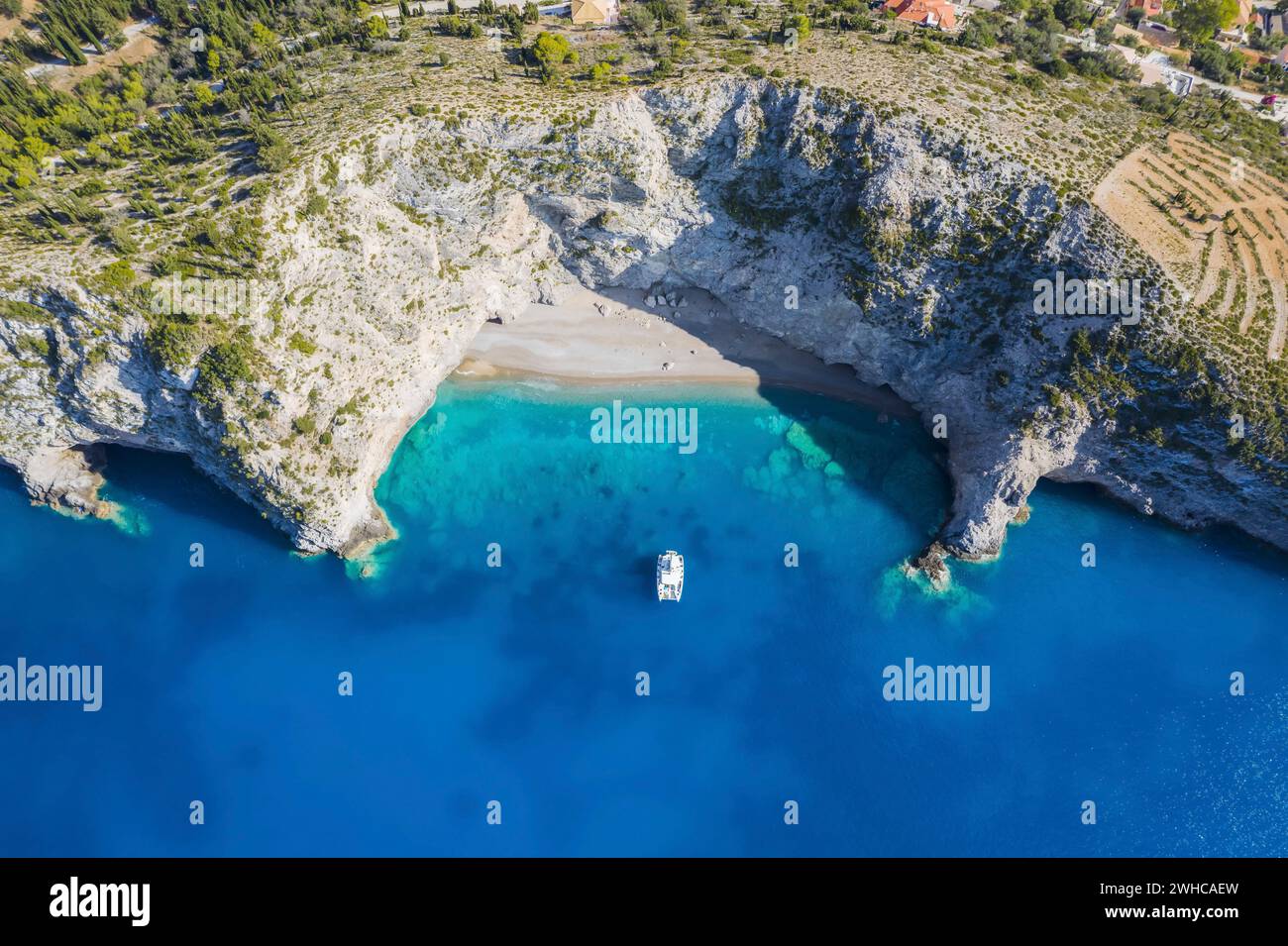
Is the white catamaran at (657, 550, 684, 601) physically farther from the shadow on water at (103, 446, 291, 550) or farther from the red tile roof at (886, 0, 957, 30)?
the red tile roof at (886, 0, 957, 30)

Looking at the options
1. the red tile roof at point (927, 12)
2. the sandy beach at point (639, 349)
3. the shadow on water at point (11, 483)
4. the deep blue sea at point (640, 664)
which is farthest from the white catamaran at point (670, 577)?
the shadow on water at point (11, 483)

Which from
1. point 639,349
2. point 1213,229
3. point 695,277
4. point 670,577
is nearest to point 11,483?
point 639,349

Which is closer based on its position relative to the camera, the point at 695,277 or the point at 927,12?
the point at 927,12

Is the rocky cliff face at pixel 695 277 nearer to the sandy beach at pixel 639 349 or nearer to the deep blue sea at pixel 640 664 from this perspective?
the sandy beach at pixel 639 349

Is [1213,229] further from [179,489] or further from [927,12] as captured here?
[179,489]

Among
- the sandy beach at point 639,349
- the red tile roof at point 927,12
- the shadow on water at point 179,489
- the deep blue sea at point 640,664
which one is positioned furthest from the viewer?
the sandy beach at point 639,349

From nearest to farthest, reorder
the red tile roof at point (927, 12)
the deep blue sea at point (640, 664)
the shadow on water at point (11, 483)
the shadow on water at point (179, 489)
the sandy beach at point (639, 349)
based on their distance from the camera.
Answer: the deep blue sea at point (640, 664), the red tile roof at point (927, 12), the shadow on water at point (179, 489), the shadow on water at point (11, 483), the sandy beach at point (639, 349)
